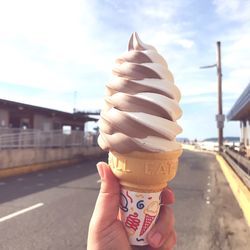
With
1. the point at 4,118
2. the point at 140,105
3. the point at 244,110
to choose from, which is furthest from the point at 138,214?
the point at 4,118

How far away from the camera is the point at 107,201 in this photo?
2.66 m

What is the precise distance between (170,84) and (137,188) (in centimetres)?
94

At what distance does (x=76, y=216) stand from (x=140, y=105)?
6.68 metres

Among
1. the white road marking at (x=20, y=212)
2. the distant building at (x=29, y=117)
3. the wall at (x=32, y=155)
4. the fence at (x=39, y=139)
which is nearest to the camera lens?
the white road marking at (x=20, y=212)

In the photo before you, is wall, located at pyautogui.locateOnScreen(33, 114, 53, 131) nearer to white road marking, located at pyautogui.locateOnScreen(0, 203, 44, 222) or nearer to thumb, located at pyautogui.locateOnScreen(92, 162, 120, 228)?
white road marking, located at pyautogui.locateOnScreen(0, 203, 44, 222)

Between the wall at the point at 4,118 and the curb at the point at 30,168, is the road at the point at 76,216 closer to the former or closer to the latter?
the curb at the point at 30,168

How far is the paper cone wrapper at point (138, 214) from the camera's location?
8.73 feet

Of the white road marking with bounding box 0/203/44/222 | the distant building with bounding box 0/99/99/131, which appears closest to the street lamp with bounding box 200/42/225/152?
the distant building with bounding box 0/99/99/131

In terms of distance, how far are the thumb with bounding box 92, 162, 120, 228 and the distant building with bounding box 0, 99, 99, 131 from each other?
2493cm

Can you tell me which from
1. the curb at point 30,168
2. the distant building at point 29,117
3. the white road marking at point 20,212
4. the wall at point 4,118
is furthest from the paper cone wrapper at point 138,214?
the wall at point 4,118

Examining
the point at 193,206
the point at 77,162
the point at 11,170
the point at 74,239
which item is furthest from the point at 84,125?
the point at 74,239

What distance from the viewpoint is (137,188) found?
2711 mm

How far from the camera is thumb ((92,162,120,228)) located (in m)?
2.62

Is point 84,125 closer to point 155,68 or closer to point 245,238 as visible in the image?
point 245,238
